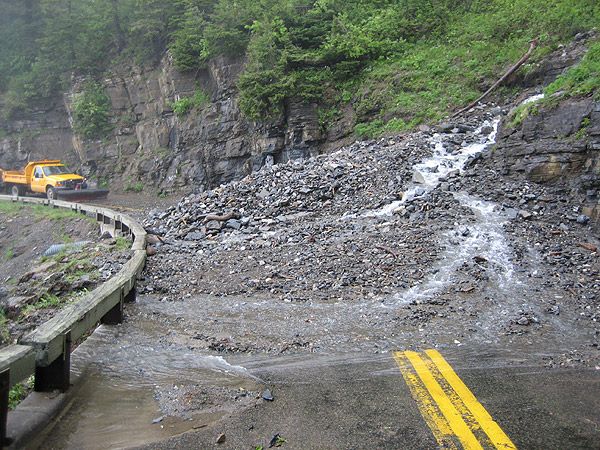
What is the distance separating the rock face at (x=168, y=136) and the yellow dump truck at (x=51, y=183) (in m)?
3.66

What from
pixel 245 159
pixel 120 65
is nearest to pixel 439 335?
pixel 245 159

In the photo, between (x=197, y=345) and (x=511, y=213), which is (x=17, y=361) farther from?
(x=511, y=213)

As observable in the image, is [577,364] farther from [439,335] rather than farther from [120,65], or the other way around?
[120,65]

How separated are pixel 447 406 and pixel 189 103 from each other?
2524cm

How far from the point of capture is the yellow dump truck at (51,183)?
77.2ft

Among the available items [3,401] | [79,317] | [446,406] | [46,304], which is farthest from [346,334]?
[46,304]

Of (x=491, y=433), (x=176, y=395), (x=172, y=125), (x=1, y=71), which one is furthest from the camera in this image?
→ (x=1, y=71)

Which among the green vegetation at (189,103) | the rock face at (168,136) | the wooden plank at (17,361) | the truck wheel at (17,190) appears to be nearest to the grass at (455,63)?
the rock face at (168,136)

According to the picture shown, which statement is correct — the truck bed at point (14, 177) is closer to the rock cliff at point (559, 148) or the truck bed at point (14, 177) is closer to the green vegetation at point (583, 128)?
the rock cliff at point (559, 148)

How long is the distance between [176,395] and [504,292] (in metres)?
5.22

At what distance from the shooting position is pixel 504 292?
23.9 ft

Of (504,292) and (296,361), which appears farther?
(504,292)

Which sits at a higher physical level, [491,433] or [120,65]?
[120,65]

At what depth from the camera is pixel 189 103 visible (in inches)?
1046
